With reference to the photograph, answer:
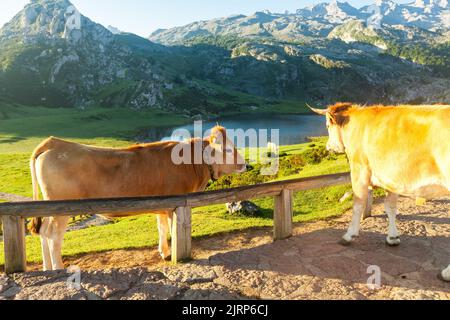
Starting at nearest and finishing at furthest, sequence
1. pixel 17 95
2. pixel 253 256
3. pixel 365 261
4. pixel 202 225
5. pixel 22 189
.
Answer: pixel 365 261, pixel 253 256, pixel 202 225, pixel 22 189, pixel 17 95

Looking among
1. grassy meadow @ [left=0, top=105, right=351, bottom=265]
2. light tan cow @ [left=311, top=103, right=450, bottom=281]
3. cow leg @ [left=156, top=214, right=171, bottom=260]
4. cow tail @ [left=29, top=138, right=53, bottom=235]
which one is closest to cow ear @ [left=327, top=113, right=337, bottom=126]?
light tan cow @ [left=311, top=103, right=450, bottom=281]

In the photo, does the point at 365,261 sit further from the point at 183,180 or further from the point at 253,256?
the point at 183,180

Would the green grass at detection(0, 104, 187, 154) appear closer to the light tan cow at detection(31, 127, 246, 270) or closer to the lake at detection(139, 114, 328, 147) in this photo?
the lake at detection(139, 114, 328, 147)

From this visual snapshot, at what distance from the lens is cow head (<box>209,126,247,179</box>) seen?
33.5ft

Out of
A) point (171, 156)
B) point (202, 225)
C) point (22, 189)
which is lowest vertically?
point (22, 189)

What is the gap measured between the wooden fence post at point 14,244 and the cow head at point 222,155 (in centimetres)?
477

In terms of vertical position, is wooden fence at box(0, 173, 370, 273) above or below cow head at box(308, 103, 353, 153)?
below

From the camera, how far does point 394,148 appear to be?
7406 millimetres

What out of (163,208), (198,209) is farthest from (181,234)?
(198,209)

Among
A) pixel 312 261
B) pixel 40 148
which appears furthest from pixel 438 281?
pixel 40 148

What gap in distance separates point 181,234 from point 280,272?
2.23m

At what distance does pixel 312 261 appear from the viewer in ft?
26.3

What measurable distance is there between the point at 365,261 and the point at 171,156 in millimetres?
5040

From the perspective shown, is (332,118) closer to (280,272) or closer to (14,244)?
(280,272)
